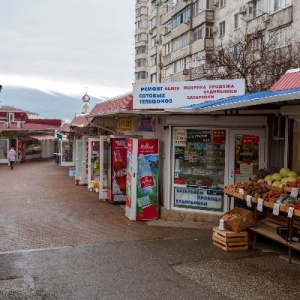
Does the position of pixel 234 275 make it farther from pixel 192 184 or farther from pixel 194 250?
pixel 192 184

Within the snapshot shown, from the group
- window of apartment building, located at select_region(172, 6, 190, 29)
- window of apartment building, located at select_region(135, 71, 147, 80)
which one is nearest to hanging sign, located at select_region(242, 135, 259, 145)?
window of apartment building, located at select_region(172, 6, 190, 29)

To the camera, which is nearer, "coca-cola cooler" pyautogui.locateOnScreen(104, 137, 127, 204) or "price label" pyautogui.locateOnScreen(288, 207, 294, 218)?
"price label" pyautogui.locateOnScreen(288, 207, 294, 218)

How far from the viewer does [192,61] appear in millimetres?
36781

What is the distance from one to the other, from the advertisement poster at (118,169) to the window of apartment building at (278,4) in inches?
704

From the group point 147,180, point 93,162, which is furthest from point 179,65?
point 147,180

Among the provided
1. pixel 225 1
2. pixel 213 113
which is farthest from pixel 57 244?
pixel 225 1

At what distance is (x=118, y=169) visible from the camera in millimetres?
13234

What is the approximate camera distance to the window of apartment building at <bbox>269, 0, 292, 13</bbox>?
26.3m

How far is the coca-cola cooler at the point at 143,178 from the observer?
1059cm

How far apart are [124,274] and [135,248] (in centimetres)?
148

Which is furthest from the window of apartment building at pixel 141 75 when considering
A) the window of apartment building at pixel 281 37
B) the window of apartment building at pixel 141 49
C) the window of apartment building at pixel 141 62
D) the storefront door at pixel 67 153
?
the window of apartment building at pixel 281 37

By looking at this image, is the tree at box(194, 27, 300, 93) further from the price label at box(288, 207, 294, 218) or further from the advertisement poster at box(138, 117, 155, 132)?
the price label at box(288, 207, 294, 218)

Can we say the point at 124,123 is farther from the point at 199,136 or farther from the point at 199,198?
the point at 199,198

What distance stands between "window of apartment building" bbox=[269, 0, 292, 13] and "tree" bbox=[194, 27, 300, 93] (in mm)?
1334
